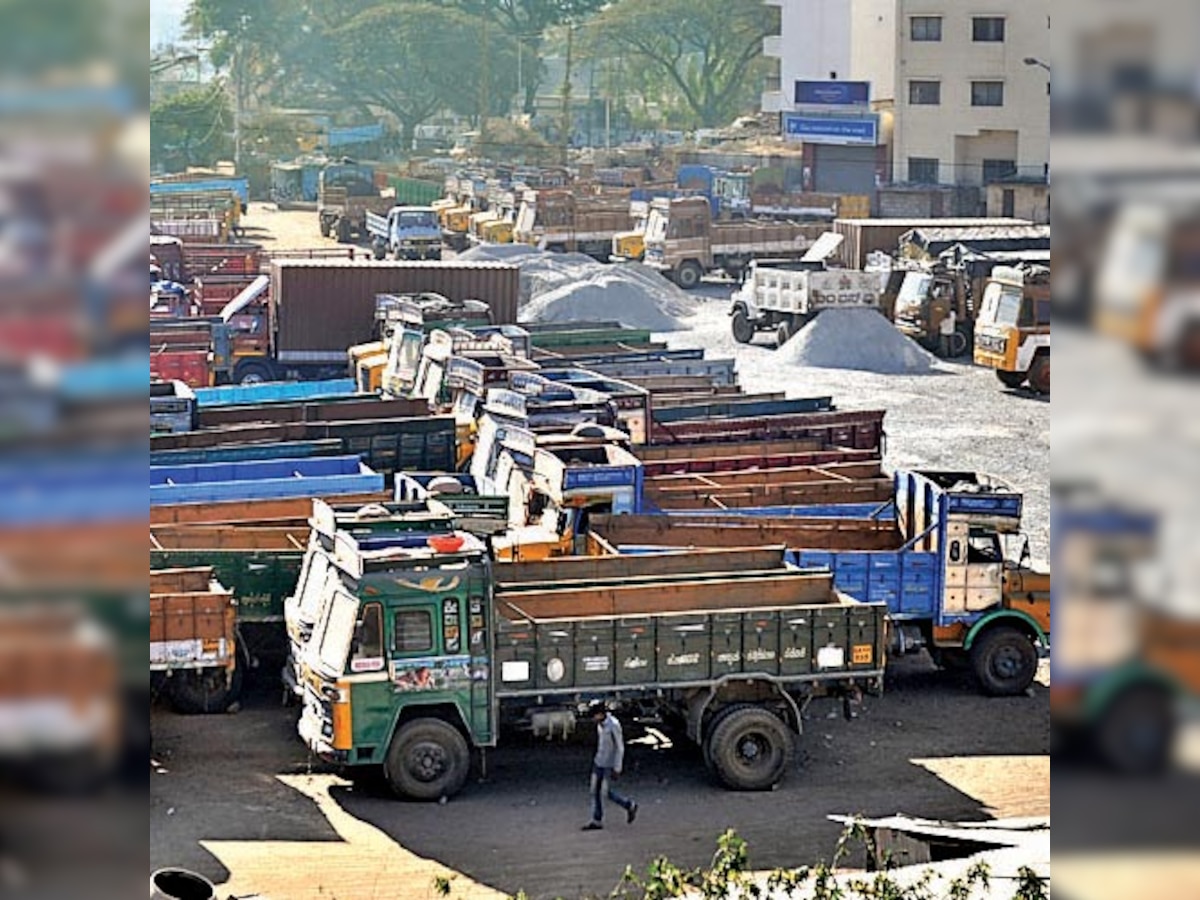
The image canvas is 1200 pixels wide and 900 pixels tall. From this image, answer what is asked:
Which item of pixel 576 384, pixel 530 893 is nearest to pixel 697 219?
pixel 576 384

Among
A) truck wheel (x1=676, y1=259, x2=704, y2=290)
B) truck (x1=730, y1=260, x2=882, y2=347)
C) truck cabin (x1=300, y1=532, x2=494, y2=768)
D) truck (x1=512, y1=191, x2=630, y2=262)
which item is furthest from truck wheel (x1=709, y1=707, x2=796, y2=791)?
truck (x1=512, y1=191, x2=630, y2=262)

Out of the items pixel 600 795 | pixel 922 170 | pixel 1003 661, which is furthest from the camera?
pixel 922 170

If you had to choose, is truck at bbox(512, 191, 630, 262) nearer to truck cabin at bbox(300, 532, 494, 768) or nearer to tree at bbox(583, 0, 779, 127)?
truck cabin at bbox(300, 532, 494, 768)

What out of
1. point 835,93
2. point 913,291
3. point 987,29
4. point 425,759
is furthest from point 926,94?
point 425,759

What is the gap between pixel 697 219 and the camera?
47188 millimetres

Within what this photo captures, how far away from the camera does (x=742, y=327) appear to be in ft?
126

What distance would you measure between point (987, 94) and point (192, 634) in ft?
160

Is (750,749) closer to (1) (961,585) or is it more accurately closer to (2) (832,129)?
(1) (961,585)

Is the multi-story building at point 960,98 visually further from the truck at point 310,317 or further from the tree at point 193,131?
the truck at point 310,317

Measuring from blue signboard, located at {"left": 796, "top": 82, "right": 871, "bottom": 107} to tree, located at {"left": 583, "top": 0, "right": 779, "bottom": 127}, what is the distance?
100 feet

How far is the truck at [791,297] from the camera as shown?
36.2m
